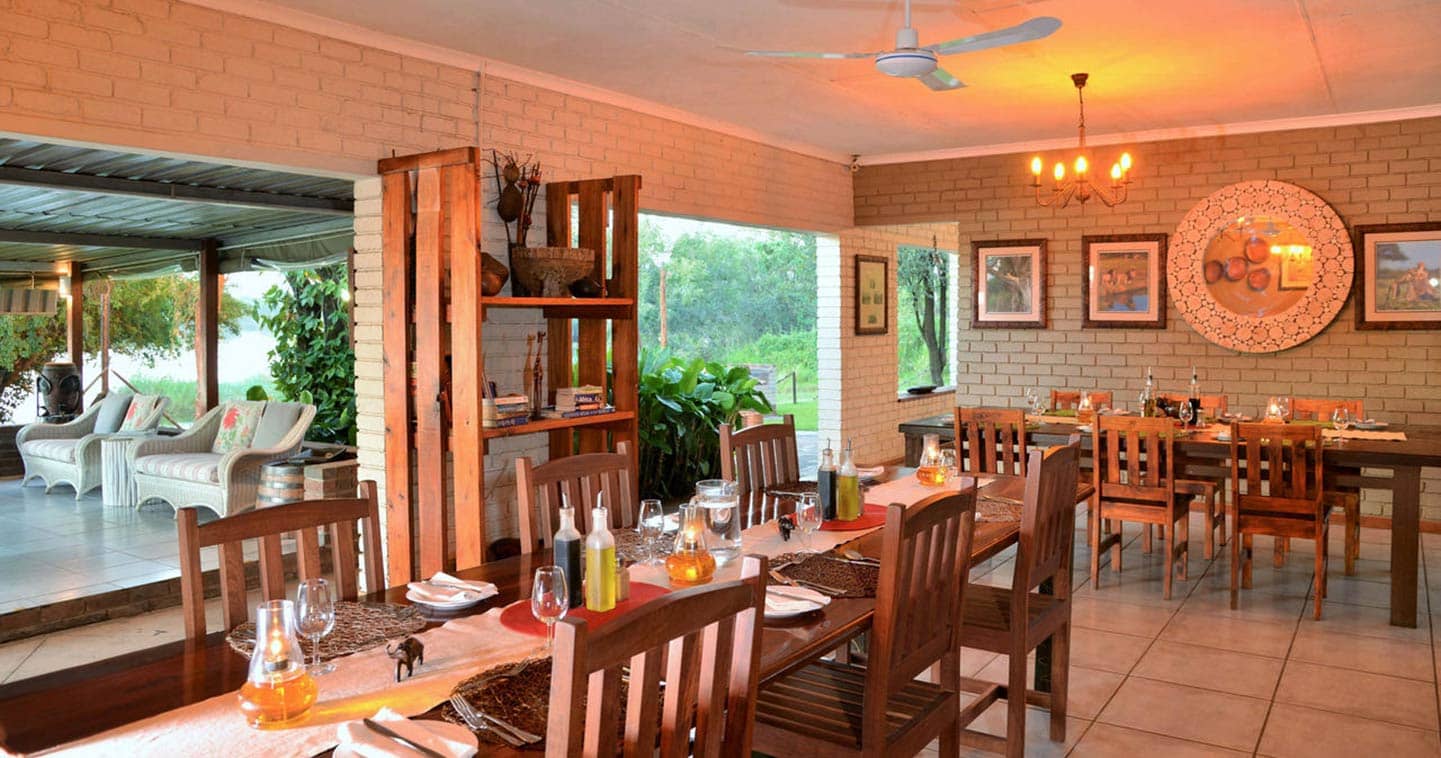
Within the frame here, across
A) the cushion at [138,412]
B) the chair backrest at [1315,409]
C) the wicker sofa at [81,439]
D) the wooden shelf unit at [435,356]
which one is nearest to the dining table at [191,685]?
the wooden shelf unit at [435,356]

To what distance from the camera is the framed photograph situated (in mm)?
7426

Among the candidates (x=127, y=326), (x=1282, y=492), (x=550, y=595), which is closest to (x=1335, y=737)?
(x=1282, y=492)

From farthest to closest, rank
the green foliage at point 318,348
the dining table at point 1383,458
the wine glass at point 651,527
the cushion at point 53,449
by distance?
1. the green foliage at point 318,348
2. the cushion at point 53,449
3. the dining table at point 1383,458
4. the wine glass at point 651,527

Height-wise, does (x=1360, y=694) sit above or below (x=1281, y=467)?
below

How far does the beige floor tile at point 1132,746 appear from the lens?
3.32 m

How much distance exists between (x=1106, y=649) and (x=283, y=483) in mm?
4752

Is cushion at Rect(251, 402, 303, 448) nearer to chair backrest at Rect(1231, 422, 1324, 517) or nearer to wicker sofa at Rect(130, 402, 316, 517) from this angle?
wicker sofa at Rect(130, 402, 316, 517)

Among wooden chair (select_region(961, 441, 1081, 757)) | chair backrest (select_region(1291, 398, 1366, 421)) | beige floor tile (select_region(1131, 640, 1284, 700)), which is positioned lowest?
beige floor tile (select_region(1131, 640, 1284, 700))

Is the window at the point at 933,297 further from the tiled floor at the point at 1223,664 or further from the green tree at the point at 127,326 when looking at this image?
the green tree at the point at 127,326

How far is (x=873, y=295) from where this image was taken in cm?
902

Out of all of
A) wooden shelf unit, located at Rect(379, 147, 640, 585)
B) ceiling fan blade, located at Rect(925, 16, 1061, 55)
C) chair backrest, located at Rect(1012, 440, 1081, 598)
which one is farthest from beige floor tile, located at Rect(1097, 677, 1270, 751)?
wooden shelf unit, located at Rect(379, 147, 640, 585)

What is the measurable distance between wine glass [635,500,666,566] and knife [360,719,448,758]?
1.10 meters

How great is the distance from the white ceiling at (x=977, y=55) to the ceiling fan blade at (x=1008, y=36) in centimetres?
82

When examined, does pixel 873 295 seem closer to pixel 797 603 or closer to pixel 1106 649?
pixel 1106 649
